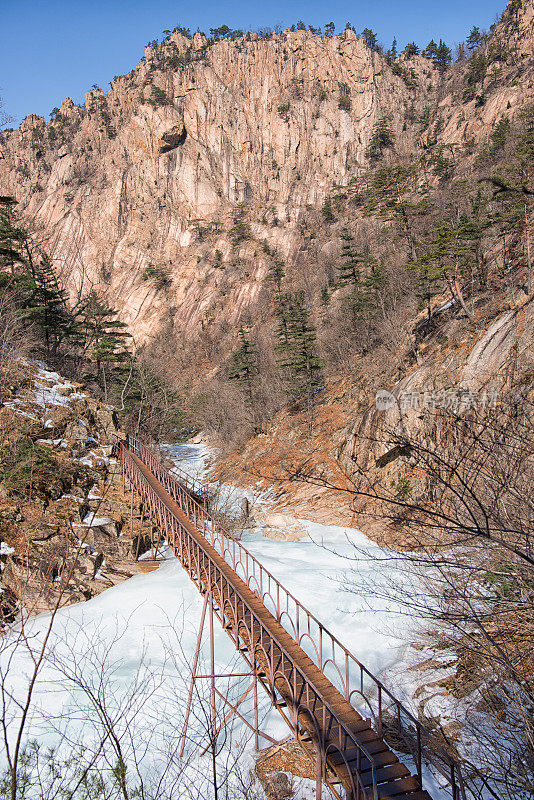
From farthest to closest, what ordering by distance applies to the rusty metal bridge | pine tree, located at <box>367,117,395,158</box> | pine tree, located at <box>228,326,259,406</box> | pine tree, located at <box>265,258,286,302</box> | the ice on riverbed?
pine tree, located at <box>367,117,395,158</box>, pine tree, located at <box>265,258,286,302</box>, pine tree, located at <box>228,326,259,406</box>, the ice on riverbed, the rusty metal bridge

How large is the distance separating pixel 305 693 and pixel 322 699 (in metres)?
0.96

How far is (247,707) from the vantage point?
314 inches

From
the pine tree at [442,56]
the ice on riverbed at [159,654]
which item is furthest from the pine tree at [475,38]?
the ice on riverbed at [159,654]

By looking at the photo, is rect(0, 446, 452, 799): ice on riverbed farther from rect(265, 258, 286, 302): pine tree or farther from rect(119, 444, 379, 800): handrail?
rect(265, 258, 286, 302): pine tree

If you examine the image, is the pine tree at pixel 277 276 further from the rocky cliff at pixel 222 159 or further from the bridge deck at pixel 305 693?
the bridge deck at pixel 305 693

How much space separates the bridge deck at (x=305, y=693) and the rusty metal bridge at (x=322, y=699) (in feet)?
0.03

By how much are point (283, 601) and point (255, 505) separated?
725 centimetres

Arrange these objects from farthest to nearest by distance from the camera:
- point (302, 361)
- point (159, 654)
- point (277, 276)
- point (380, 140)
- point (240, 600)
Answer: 1. point (380, 140)
2. point (277, 276)
3. point (302, 361)
4. point (159, 654)
5. point (240, 600)

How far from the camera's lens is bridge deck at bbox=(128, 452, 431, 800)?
4410 mm

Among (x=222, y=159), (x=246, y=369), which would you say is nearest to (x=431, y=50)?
(x=222, y=159)

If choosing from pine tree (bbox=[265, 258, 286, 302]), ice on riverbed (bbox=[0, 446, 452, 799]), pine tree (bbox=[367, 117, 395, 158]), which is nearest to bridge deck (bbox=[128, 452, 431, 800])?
ice on riverbed (bbox=[0, 446, 452, 799])

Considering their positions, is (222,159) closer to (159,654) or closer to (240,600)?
(159,654)

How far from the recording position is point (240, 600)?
274 inches

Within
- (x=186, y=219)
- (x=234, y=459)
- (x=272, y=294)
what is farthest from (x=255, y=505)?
(x=186, y=219)
